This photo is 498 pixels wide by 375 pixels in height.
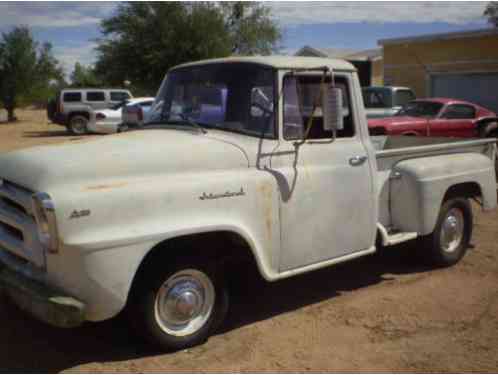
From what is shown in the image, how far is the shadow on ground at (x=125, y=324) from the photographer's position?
12.9ft

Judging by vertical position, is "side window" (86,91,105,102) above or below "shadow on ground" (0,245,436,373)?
above

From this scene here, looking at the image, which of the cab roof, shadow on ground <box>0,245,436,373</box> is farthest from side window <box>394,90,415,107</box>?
the cab roof

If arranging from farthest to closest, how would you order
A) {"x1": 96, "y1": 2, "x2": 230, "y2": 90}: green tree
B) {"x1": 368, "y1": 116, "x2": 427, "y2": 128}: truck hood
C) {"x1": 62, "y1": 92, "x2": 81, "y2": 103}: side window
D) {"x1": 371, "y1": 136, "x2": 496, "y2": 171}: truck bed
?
{"x1": 96, "y1": 2, "x2": 230, "y2": 90}: green tree, {"x1": 62, "y1": 92, "x2": 81, "y2": 103}: side window, {"x1": 368, "y1": 116, "x2": 427, "y2": 128}: truck hood, {"x1": 371, "y1": 136, "x2": 496, "y2": 171}: truck bed

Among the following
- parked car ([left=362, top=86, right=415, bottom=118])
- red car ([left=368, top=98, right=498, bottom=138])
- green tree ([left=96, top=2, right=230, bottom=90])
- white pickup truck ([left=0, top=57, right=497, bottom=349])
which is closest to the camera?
white pickup truck ([left=0, top=57, right=497, bottom=349])

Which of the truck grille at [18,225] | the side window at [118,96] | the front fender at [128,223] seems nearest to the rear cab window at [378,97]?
the side window at [118,96]

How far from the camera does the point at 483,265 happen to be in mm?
6047

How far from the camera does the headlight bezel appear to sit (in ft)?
10.9

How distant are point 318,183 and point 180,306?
1.45m

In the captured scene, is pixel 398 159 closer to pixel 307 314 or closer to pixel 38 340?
pixel 307 314

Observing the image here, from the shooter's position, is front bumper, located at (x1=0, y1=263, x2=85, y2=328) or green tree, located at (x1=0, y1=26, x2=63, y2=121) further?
green tree, located at (x1=0, y1=26, x2=63, y2=121)

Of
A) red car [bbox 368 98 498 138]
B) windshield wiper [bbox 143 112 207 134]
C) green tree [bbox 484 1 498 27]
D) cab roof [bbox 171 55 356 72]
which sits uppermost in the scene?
green tree [bbox 484 1 498 27]

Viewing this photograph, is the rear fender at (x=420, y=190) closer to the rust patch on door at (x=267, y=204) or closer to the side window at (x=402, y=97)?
the rust patch on door at (x=267, y=204)

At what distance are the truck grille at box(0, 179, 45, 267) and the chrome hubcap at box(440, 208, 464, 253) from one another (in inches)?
159

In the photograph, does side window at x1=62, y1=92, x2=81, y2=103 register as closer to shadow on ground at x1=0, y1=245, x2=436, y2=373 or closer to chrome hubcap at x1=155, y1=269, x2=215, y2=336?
shadow on ground at x1=0, y1=245, x2=436, y2=373
